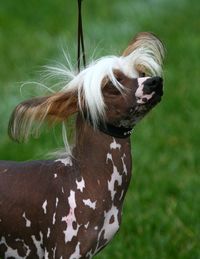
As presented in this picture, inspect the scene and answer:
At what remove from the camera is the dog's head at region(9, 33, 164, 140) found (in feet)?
6.29

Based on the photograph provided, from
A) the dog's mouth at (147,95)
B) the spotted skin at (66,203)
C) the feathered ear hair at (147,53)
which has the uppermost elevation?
the feathered ear hair at (147,53)

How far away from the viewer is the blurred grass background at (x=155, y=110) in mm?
3344

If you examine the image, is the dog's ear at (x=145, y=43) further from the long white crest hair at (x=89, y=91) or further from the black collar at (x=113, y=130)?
the black collar at (x=113, y=130)

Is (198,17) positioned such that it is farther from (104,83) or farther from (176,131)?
(104,83)

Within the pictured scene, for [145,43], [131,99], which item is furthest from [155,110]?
[131,99]

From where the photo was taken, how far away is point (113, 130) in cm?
198

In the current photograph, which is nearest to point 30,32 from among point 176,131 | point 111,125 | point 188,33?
point 188,33

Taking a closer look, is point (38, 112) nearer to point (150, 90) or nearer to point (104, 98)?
point (104, 98)

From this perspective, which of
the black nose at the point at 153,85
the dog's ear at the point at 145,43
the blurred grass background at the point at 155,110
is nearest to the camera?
the black nose at the point at 153,85

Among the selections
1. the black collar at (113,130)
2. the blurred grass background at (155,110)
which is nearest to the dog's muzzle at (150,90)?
the black collar at (113,130)

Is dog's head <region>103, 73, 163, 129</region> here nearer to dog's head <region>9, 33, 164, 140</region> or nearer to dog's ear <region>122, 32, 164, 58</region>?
dog's head <region>9, 33, 164, 140</region>

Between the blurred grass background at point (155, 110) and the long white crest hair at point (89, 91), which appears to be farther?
the blurred grass background at point (155, 110)

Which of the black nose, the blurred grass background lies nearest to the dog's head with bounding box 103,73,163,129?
the black nose

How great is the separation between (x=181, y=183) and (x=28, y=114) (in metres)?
2.08
